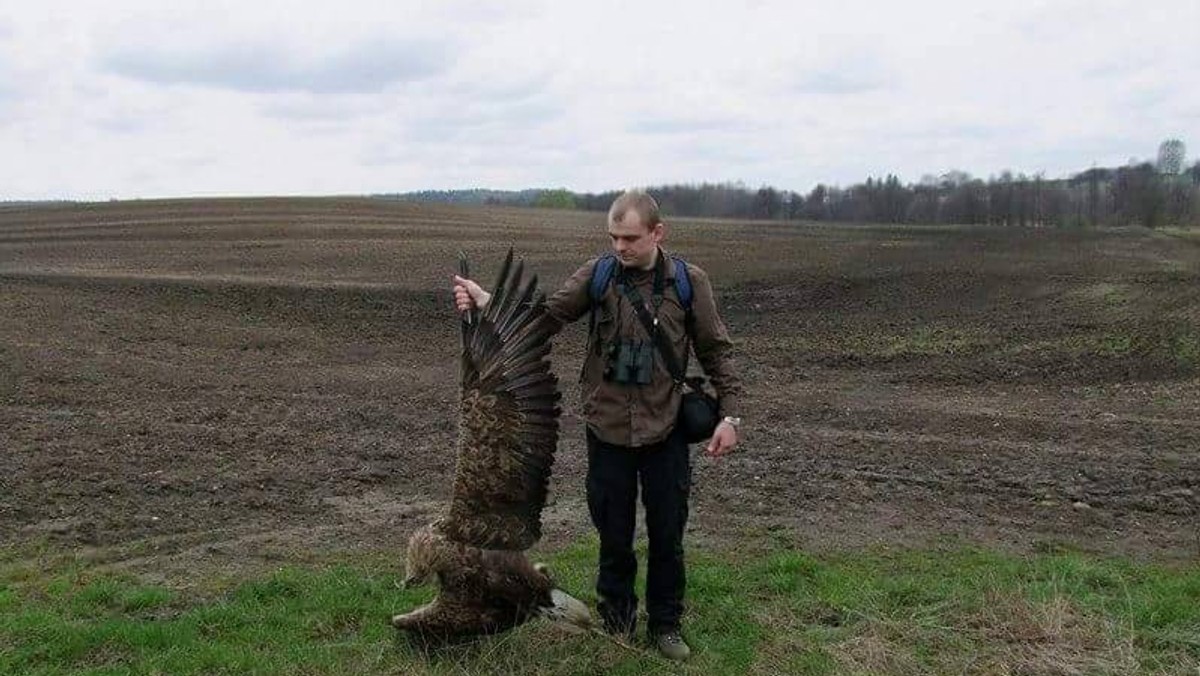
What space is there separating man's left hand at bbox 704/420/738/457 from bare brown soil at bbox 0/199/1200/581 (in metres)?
2.22

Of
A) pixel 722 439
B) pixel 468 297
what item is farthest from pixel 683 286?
pixel 468 297

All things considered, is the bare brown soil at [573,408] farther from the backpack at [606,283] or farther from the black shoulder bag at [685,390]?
the backpack at [606,283]

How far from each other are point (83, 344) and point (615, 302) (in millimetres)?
11687

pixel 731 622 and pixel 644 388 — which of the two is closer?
pixel 644 388

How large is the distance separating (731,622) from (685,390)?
4.68ft

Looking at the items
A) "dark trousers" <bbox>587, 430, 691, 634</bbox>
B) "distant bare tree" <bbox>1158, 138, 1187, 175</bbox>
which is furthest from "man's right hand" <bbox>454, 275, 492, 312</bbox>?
"distant bare tree" <bbox>1158, 138, 1187, 175</bbox>

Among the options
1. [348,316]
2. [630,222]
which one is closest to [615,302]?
[630,222]

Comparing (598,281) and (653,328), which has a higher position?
(598,281)

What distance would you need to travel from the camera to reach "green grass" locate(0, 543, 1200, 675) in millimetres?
5051

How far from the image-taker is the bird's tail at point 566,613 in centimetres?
516

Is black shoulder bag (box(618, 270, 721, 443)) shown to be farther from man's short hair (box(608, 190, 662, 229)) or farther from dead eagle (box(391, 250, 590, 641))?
dead eagle (box(391, 250, 590, 641))

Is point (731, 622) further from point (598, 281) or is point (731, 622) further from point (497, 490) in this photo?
point (598, 281)

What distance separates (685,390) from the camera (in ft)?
16.5

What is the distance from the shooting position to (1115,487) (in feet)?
26.0
